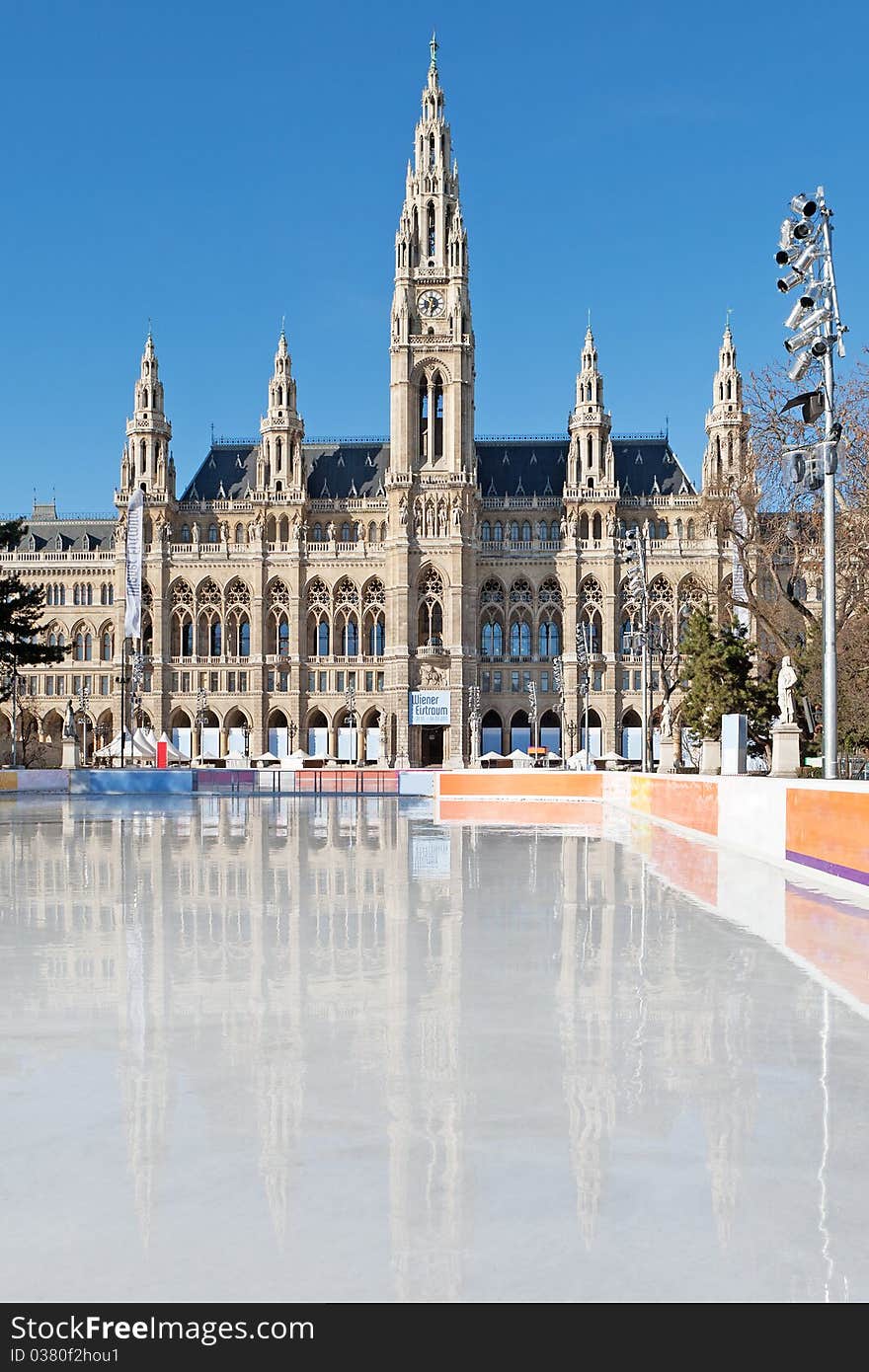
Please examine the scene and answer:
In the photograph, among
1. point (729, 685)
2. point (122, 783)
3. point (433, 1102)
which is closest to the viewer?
point (433, 1102)

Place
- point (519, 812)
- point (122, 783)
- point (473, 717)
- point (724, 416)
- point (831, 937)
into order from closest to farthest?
point (831, 937), point (519, 812), point (122, 783), point (473, 717), point (724, 416)

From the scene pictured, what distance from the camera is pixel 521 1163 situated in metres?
5.02

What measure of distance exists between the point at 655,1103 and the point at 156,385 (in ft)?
309

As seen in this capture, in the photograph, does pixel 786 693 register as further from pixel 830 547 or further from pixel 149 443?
pixel 149 443

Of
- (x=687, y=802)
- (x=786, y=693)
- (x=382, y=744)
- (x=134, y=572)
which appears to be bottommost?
(x=382, y=744)

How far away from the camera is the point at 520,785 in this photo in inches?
1687

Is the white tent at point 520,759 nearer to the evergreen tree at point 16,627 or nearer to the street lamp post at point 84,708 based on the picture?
the evergreen tree at point 16,627

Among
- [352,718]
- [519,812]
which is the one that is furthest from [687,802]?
[352,718]

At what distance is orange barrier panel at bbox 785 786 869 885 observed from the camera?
15117mm

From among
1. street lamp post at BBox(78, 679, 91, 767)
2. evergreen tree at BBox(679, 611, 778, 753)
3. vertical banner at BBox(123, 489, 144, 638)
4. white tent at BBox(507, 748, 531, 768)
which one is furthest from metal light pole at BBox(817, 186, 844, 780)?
street lamp post at BBox(78, 679, 91, 767)

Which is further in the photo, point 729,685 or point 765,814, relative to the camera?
point 729,685

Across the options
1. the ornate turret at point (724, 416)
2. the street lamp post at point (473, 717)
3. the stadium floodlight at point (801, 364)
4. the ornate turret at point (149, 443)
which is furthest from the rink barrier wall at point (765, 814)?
the ornate turret at point (149, 443)

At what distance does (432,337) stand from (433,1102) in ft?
282
